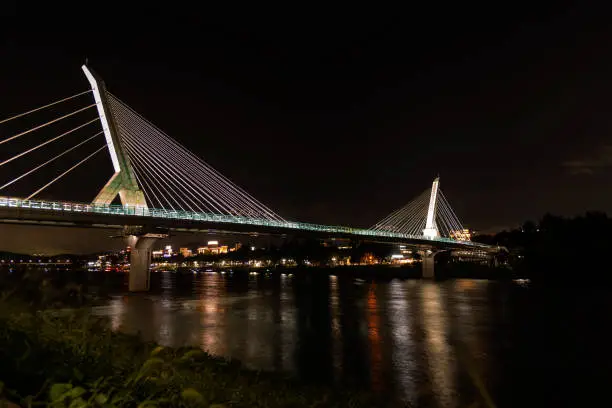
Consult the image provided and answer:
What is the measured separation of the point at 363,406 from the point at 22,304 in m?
4.68

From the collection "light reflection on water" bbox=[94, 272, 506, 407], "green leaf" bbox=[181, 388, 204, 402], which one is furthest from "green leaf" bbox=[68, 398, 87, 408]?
"light reflection on water" bbox=[94, 272, 506, 407]

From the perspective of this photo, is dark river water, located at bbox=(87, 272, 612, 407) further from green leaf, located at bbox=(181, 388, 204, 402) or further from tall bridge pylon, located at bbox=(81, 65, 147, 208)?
tall bridge pylon, located at bbox=(81, 65, 147, 208)

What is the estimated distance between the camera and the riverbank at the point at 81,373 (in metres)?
3.26

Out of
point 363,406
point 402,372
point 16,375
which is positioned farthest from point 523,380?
point 16,375

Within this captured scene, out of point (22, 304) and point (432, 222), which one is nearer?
point (22, 304)

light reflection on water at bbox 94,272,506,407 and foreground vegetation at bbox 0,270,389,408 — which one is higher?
foreground vegetation at bbox 0,270,389,408

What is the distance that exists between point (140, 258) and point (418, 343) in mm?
37309

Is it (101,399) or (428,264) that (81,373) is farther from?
(428,264)

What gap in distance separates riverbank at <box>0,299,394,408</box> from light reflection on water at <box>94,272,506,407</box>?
81.7 inches

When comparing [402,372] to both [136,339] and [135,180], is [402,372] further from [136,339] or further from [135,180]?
[135,180]

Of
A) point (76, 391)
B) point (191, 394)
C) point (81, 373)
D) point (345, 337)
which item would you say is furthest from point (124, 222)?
point (76, 391)

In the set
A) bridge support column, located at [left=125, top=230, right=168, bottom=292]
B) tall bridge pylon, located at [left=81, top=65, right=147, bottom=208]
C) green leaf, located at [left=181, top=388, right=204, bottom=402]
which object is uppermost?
tall bridge pylon, located at [left=81, top=65, right=147, bottom=208]

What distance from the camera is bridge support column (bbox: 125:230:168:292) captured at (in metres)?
50.6

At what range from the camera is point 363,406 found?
702cm
